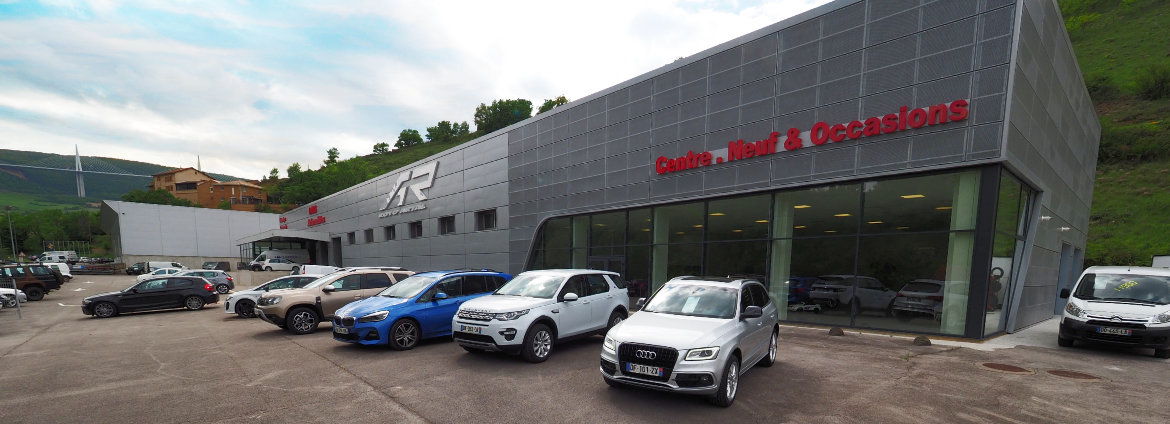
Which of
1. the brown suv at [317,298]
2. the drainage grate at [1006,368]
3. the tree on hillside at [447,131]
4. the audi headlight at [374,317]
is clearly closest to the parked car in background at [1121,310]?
the drainage grate at [1006,368]

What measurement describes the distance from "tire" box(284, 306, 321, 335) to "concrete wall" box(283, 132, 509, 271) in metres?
12.5

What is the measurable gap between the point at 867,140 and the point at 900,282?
3665 mm

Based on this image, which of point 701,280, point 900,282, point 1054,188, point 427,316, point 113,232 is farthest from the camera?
point 113,232

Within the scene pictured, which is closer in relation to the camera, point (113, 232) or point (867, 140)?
point (867, 140)

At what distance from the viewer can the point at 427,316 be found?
30.9ft

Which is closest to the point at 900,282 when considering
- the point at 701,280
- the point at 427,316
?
the point at 701,280

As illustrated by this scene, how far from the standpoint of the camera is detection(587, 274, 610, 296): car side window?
9.31 metres

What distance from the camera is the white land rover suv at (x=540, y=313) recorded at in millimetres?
7680

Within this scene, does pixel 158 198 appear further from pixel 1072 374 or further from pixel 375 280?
→ pixel 1072 374

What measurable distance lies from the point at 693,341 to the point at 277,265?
4454cm

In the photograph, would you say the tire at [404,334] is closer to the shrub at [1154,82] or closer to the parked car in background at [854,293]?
the parked car in background at [854,293]

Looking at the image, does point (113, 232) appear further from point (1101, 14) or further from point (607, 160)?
point (1101, 14)

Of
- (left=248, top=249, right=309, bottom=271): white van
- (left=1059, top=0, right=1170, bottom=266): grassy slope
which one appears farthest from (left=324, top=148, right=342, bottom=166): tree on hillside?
(left=1059, top=0, right=1170, bottom=266): grassy slope

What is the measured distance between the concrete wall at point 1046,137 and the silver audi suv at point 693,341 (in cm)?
788
